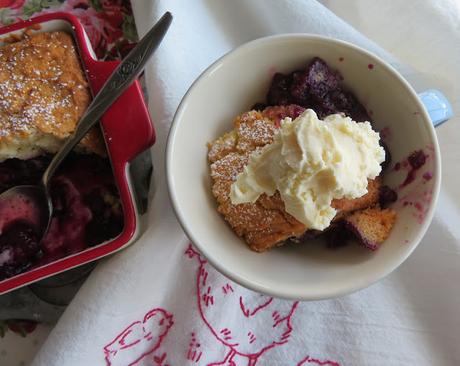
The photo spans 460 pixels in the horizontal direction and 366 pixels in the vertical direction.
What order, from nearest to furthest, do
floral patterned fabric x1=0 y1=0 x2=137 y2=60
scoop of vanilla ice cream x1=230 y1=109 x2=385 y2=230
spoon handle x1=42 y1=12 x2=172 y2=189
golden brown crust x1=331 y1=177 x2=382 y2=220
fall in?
1. scoop of vanilla ice cream x1=230 y1=109 x2=385 y2=230
2. golden brown crust x1=331 y1=177 x2=382 y2=220
3. spoon handle x1=42 y1=12 x2=172 y2=189
4. floral patterned fabric x1=0 y1=0 x2=137 y2=60

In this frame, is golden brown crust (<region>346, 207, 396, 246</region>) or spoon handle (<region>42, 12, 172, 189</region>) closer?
golden brown crust (<region>346, 207, 396, 246</region>)

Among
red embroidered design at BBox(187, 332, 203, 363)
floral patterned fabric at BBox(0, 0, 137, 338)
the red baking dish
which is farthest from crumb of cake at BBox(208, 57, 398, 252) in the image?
floral patterned fabric at BBox(0, 0, 137, 338)

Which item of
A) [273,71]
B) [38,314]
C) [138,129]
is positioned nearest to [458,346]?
[273,71]

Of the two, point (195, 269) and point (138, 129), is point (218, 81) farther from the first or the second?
point (195, 269)

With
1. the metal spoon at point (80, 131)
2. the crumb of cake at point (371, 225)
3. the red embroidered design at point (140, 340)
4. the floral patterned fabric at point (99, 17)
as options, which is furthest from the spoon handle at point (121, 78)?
the crumb of cake at point (371, 225)

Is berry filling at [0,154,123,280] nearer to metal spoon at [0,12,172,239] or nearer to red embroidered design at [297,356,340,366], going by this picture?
metal spoon at [0,12,172,239]

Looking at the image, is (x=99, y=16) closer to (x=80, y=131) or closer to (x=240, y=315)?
(x=80, y=131)

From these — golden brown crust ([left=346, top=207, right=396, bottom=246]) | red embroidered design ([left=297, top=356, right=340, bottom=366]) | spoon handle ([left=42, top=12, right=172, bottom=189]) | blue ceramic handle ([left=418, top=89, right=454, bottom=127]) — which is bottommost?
red embroidered design ([left=297, top=356, right=340, bottom=366])
